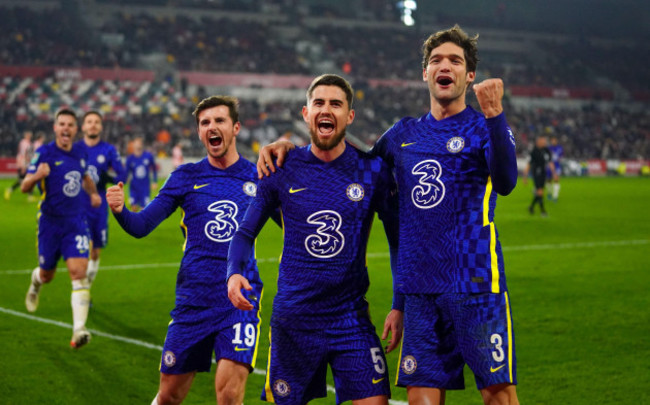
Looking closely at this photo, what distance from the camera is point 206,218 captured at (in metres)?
5.12

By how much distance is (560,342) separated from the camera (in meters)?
7.97

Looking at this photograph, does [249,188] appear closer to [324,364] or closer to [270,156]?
[270,156]

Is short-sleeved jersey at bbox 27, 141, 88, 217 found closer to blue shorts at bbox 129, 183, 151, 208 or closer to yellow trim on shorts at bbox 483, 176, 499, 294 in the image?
yellow trim on shorts at bbox 483, 176, 499, 294

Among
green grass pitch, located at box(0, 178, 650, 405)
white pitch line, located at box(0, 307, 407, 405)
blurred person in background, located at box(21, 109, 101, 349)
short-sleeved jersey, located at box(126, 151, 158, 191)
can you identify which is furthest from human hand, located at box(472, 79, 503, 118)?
short-sleeved jersey, located at box(126, 151, 158, 191)

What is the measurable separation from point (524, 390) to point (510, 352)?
9.30 ft

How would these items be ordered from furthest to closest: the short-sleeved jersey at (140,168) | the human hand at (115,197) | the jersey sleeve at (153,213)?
the short-sleeved jersey at (140,168)
the jersey sleeve at (153,213)
the human hand at (115,197)

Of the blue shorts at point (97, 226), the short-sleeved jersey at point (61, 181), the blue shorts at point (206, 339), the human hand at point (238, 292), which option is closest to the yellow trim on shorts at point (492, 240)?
the human hand at point (238, 292)

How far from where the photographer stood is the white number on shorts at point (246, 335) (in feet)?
16.0

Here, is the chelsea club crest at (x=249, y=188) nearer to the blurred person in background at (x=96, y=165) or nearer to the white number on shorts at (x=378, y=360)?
the white number on shorts at (x=378, y=360)

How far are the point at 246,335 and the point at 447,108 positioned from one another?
1.98 m

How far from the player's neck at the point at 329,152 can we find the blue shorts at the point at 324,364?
890 millimetres

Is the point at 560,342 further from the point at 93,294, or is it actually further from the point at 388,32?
the point at 388,32

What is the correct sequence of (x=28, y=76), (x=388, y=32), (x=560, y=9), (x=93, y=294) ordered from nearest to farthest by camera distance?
(x=93, y=294) < (x=28, y=76) < (x=388, y=32) < (x=560, y=9)

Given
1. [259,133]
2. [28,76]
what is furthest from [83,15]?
[259,133]
